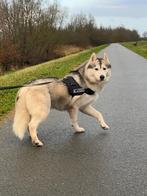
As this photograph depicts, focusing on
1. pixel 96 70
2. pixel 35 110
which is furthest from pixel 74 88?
pixel 35 110

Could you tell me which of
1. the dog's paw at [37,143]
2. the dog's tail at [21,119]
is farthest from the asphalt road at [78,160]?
the dog's tail at [21,119]

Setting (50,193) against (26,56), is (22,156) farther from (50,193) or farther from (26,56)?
(26,56)

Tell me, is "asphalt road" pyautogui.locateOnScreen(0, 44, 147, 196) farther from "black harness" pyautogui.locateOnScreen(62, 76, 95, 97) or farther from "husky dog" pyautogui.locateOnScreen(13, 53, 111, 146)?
"black harness" pyautogui.locateOnScreen(62, 76, 95, 97)

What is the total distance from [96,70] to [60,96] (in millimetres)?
691

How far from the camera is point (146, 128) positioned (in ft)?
25.1

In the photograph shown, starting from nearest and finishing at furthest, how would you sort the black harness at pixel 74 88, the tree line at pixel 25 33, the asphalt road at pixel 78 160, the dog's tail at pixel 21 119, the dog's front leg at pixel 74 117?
the asphalt road at pixel 78 160 → the dog's tail at pixel 21 119 → the black harness at pixel 74 88 → the dog's front leg at pixel 74 117 → the tree line at pixel 25 33

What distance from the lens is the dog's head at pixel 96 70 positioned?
6.94 meters

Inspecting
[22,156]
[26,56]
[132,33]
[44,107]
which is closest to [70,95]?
[44,107]

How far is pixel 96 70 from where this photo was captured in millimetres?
6965

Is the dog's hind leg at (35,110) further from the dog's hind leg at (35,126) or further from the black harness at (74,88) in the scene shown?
the black harness at (74,88)

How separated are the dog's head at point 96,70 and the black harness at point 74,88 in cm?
17

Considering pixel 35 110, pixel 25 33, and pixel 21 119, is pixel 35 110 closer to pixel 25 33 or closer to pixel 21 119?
pixel 21 119

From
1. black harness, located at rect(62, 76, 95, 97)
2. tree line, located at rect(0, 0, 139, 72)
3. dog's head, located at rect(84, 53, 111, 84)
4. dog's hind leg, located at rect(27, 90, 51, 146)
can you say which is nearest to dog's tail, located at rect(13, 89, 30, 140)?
dog's hind leg, located at rect(27, 90, 51, 146)

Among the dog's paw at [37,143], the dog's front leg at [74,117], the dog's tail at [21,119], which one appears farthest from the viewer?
the dog's front leg at [74,117]
